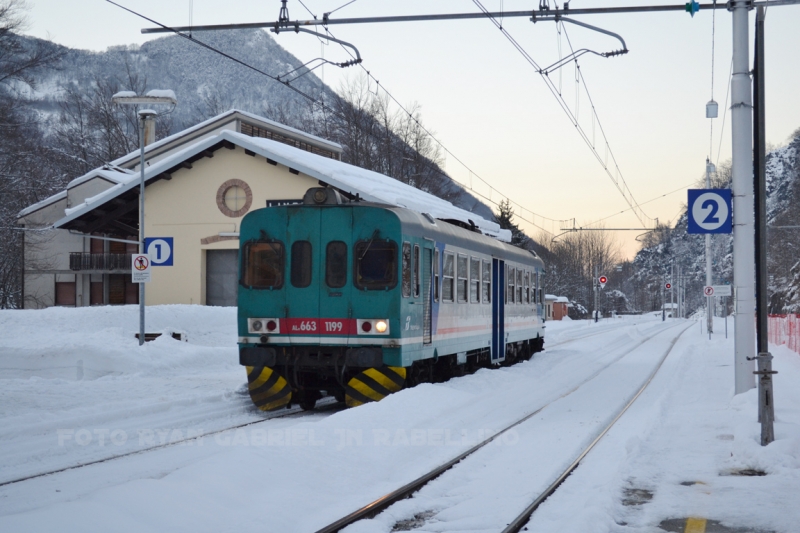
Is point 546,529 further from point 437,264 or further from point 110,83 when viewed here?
point 110,83

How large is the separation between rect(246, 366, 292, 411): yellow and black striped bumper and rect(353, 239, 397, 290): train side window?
6.32ft

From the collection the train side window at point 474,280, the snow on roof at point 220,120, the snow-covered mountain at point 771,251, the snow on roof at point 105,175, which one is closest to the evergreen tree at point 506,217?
the snow-covered mountain at point 771,251

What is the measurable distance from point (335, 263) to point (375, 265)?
64cm

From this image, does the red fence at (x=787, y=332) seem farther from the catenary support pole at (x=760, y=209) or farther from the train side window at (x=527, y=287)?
the catenary support pole at (x=760, y=209)

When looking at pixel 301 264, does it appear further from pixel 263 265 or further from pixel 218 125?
pixel 218 125

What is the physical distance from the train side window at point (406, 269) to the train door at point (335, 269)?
0.81 m

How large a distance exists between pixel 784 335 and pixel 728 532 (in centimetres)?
2893

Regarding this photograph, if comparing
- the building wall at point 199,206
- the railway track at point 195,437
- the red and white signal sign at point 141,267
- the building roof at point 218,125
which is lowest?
the railway track at point 195,437

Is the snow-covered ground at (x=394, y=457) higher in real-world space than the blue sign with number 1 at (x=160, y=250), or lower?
lower

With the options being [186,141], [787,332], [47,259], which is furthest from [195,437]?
[47,259]

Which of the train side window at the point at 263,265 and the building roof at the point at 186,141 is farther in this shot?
the building roof at the point at 186,141

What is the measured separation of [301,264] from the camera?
1400cm

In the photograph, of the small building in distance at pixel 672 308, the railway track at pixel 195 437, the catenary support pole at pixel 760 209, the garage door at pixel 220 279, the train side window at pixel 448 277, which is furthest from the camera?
the small building in distance at pixel 672 308

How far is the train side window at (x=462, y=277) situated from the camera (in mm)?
17203
